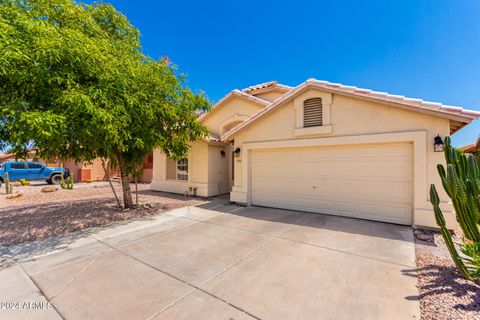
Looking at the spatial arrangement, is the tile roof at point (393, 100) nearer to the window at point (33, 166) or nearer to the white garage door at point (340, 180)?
the white garage door at point (340, 180)

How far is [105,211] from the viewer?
824 cm

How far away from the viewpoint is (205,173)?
11.4 metres

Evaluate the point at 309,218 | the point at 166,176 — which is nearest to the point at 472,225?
the point at 309,218

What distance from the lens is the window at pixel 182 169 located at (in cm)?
1252

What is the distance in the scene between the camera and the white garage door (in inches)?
251

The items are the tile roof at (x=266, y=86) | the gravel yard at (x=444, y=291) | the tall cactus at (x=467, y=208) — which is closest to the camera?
the gravel yard at (x=444, y=291)

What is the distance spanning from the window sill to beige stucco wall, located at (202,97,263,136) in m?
4.41

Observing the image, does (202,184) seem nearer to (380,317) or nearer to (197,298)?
(197,298)

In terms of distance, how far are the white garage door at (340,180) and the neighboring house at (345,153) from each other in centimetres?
2

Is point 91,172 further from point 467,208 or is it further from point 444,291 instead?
point 467,208

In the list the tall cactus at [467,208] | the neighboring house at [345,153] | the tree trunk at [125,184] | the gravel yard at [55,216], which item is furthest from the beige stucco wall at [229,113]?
the tall cactus at [467,208]

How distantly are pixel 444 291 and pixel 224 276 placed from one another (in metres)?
3.40

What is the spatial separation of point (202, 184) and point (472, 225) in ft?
32.6

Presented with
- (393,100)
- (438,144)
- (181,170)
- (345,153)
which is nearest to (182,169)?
(181,170)
